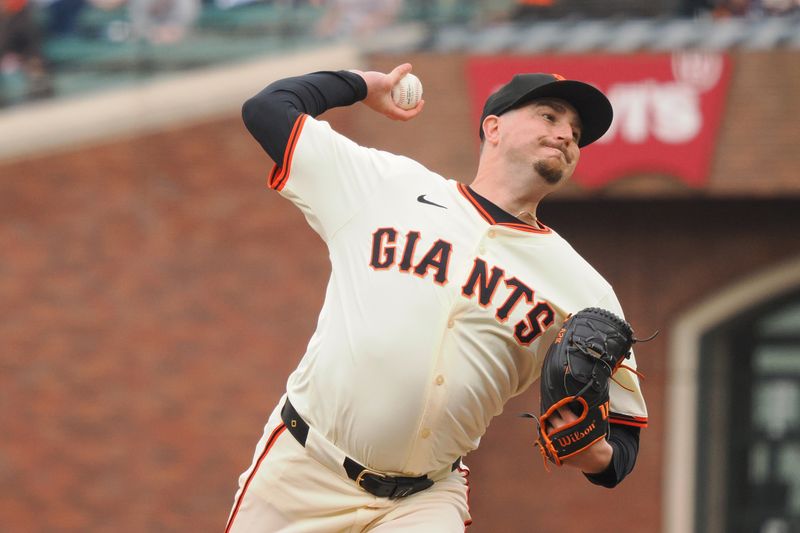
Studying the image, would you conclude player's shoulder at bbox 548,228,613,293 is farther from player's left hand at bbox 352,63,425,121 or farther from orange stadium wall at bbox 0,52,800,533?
orange stadium wall at bbox 0,52,800,533

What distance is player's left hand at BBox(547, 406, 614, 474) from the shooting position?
134 inches

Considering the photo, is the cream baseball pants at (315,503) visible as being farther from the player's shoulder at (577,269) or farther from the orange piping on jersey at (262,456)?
the player's shoulder at (577,269)

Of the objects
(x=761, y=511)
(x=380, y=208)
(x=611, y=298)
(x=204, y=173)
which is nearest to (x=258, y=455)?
(x=380, y=208)

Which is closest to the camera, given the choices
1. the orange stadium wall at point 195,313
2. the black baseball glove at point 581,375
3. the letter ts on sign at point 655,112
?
the black baseball glove at point 581,375

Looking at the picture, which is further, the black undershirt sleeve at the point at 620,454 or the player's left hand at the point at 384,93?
the player's left hand at the point at 384,93

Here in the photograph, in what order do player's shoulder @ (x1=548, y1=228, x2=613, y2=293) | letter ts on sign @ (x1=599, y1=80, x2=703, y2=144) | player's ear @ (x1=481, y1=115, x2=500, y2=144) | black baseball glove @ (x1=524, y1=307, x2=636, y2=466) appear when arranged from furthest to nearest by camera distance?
1. letter ts on sign @ (x1=599, y1=80, x2=703, y2=144)
2. player's ear @ (x1=481, y1=115, x2=500, y2=144)
3. player's shoulder @ (x1=548, y1=228, x2=613, y2=293)
4. black baseball glove @ (x1=524, y1=307, x2=636, y2=466)

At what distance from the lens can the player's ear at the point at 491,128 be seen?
3869 millimetres

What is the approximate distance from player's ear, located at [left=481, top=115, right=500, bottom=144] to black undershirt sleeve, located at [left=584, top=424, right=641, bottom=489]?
0.90 m

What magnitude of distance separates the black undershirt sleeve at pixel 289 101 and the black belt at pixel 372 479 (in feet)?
2.44

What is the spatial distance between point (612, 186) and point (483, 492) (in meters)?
2.53

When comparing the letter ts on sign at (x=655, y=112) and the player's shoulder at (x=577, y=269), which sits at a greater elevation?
the letter ts on sign at (x=655, y=112)

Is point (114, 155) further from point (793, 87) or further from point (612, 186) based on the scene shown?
point (793, 87)

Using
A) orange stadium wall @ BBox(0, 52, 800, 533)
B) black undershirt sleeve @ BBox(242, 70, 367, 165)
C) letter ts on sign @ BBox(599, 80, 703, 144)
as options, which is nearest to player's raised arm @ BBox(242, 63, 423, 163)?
black undershirt sleeve @ BBox(242, 70, 367, 165)

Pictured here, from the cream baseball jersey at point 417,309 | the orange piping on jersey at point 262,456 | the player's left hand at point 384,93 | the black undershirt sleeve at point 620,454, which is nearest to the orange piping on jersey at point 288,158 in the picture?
the cream baseball jersey at point 417,309
